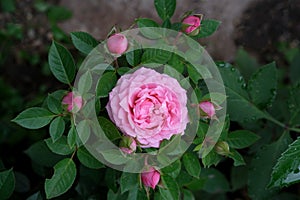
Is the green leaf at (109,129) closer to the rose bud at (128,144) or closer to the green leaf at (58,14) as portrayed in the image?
the rose bud at (128,144)

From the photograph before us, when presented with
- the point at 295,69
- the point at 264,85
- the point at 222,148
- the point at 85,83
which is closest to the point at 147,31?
the point at 85,83

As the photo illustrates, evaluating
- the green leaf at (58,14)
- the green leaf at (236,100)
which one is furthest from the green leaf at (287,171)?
the green leaf at (58,14)

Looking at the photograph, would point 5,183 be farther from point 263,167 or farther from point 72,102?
point 263,167

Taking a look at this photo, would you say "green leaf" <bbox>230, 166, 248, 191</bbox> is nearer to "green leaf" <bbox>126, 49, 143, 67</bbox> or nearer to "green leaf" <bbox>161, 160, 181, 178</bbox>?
"green leaf" <bbox>161, 160, 181, 178</bbox>

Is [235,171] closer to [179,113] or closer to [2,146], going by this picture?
[179,113]

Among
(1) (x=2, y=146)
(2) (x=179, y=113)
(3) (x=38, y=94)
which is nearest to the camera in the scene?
(2) (x=179, y=113)

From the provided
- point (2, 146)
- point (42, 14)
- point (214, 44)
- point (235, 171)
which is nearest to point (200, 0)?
point (214, 44)
